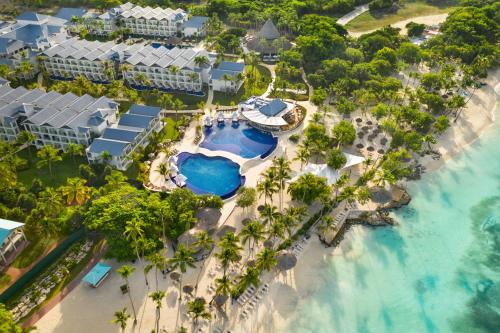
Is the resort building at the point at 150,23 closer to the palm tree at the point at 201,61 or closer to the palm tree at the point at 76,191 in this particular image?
the palm tree at the point at 201,61

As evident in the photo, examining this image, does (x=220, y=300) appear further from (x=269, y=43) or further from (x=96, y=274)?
(x=269, y=43)

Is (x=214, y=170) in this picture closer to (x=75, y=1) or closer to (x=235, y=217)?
(x=235, y=217)

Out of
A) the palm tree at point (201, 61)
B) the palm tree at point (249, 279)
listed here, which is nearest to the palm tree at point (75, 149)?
the palm tree at point (201, 61)

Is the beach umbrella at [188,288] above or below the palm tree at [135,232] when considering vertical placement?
below

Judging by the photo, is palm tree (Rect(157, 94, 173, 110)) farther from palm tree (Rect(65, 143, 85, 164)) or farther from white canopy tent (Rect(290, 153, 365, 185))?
white canopy tent (Rect(290, 153, 365, 185))

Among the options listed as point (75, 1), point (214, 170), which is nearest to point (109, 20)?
point (75, 1)
